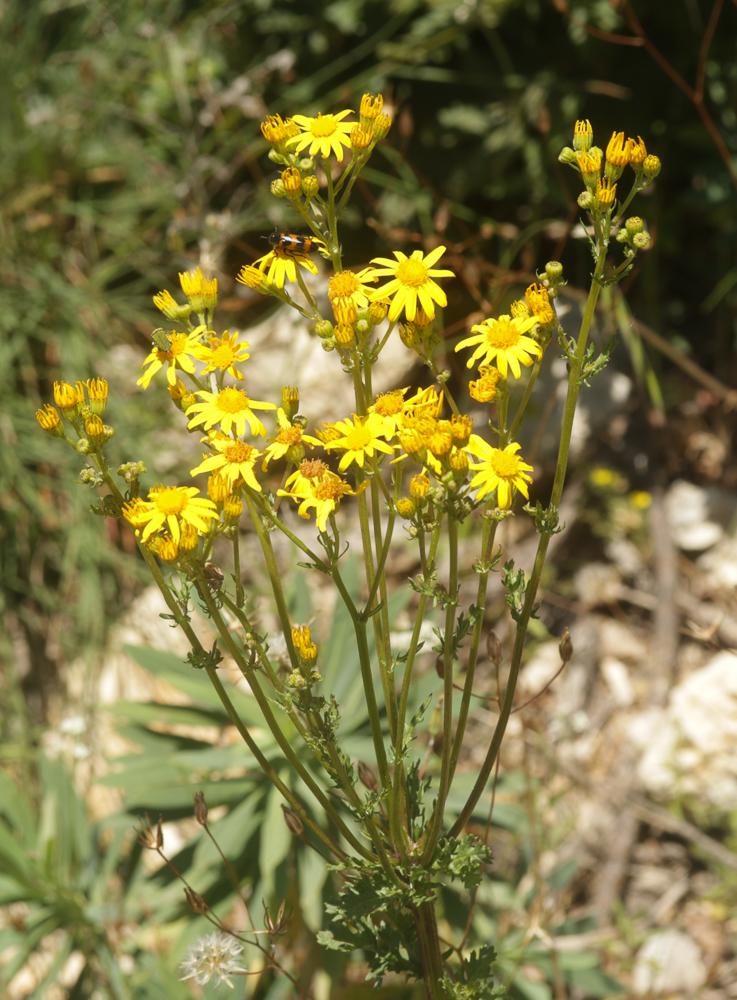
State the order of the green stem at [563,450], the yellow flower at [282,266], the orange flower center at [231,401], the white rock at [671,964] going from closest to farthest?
the green stem at [563,450] < the orange flower center at [231,401] < the yellow flower at [282,266] < the white rock at [671,964]

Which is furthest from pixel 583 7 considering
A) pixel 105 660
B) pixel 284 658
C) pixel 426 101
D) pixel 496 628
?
pixel 105 660

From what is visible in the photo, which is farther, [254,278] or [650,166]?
[254,278]

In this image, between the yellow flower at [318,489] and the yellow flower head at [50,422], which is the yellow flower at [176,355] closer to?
the yellow flower head at [50,422]

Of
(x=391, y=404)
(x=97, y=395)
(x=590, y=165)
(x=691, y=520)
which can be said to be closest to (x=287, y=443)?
(x=391, y=404)

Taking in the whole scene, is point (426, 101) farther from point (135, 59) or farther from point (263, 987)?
point (263, 987)

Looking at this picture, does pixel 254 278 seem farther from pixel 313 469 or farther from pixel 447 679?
pixel 447 679

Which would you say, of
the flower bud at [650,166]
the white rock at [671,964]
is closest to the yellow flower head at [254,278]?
the flower bud at [650,166]
